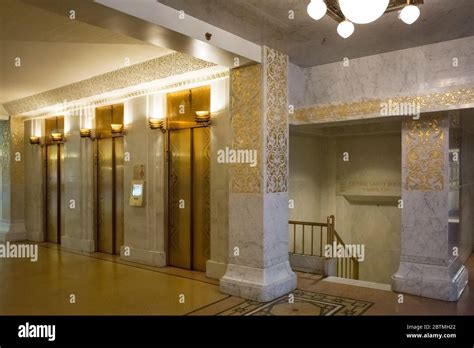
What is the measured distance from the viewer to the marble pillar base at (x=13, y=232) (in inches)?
370

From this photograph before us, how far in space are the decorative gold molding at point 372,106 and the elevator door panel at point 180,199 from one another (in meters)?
1.91

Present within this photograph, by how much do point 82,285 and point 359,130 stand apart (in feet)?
19.9

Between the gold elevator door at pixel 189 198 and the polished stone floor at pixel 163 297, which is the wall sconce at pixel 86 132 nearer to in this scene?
the gold elevator door at pixel 189 198

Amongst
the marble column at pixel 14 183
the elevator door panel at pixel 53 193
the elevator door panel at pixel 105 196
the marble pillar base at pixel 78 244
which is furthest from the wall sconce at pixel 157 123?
the marble column at pixel 14 183

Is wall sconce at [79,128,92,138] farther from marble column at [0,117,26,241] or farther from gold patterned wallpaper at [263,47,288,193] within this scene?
gold patterned wallpaper at [263,47,288,193]

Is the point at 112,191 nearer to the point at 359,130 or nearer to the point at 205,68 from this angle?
the point at 205,68

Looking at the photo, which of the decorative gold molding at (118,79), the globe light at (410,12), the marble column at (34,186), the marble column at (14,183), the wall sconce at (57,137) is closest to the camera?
the globe light at (410,12)

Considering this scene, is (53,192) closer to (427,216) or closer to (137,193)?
(137,193)

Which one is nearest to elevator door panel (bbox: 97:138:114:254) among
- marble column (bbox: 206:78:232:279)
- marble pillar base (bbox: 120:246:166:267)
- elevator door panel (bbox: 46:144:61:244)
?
marble pillar base (bbox: 120:246:166:267)

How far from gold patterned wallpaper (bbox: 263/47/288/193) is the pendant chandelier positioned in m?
1.68

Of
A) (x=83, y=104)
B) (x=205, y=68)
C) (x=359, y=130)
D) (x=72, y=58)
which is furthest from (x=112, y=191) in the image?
(x=359, y=130)

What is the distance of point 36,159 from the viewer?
9.37m

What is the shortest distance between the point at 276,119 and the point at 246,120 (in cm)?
40

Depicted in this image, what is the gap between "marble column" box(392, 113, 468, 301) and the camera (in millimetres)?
4855
